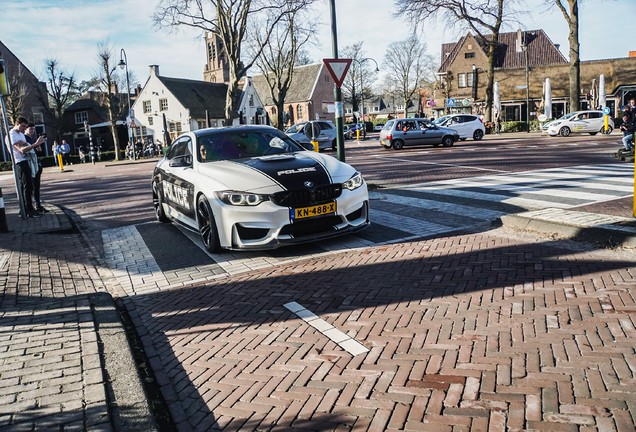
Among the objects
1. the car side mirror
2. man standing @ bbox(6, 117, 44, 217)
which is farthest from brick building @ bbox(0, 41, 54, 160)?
the car side mirror

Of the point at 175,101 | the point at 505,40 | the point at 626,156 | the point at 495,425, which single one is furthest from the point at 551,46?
the point at 495,425

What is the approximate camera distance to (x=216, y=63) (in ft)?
258

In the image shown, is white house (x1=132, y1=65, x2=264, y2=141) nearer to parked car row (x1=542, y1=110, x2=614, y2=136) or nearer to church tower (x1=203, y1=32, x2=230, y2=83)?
church tower (x1=203, y1=32, x2=230, y2=83)

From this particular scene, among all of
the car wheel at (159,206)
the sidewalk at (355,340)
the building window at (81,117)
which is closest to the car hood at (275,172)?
the sidewalk at (355,340)

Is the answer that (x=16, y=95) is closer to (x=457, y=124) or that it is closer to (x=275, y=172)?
(x=457, y=124)

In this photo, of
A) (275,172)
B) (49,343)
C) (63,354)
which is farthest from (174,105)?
(63,354)

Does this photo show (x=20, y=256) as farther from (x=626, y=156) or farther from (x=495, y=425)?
(x=626, y=156)

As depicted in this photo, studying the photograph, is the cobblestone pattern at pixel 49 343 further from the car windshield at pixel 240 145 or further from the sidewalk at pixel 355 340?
the car windshield at pixel 240 145

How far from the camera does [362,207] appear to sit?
6.42 m

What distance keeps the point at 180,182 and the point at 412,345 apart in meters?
4.74

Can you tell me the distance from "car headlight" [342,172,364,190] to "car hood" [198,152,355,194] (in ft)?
0.17

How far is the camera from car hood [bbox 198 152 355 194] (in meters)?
5.82

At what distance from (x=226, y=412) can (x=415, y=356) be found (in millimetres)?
1213

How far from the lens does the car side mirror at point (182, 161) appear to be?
274 inches
